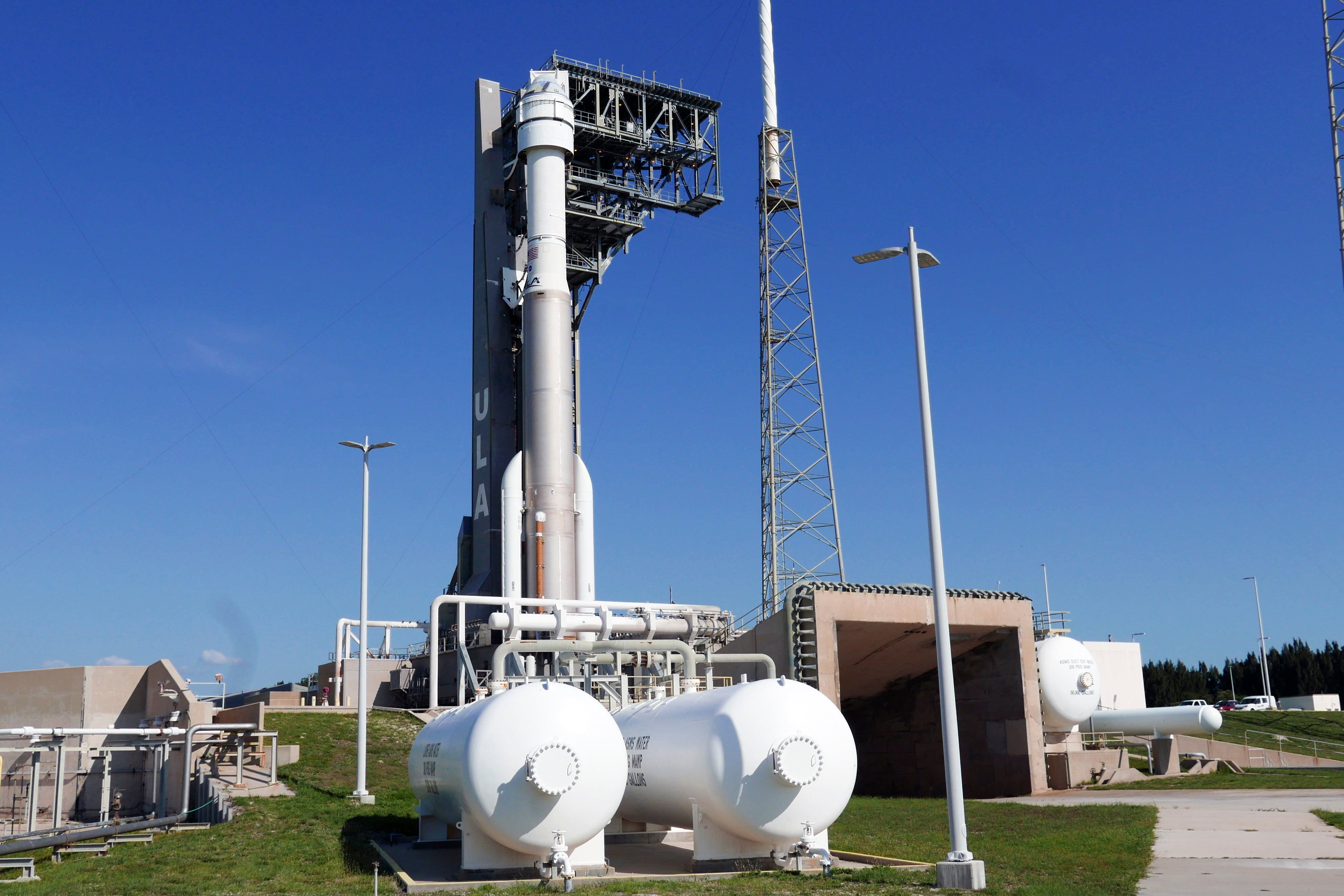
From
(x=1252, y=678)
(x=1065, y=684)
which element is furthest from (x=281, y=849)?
(x=1252, y=678)

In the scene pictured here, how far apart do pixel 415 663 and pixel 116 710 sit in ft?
40.0

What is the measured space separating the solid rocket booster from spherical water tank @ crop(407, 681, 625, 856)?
26.2 metres

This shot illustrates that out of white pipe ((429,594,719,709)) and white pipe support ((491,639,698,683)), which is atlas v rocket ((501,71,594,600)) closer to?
white pipe ((429,594,719,709))

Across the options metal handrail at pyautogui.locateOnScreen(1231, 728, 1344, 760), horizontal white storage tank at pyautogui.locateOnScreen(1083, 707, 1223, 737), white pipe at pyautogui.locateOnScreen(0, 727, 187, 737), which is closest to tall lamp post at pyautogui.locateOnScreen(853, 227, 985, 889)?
white pipe at pyautogui.locateOnScreen(0, 727, 187, 737)

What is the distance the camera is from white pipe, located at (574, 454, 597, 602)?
45844 millimetres

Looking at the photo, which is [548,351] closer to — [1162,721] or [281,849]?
[281,849]

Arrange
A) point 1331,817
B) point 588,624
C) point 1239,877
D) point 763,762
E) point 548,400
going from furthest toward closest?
1. point 548,400
2. point 588,624
3. point 1331,817
4. point 763,762
5. point 1239,877

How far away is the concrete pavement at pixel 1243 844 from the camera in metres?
15.7

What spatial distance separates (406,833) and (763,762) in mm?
10745

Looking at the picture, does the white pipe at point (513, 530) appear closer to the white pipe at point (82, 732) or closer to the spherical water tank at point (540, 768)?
the white pipe at point (82, 732)

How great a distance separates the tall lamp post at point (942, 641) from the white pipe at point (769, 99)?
105 ft

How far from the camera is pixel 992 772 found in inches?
1538

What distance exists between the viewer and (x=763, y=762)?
17.9m

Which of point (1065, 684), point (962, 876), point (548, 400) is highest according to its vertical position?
point (548, 400)
